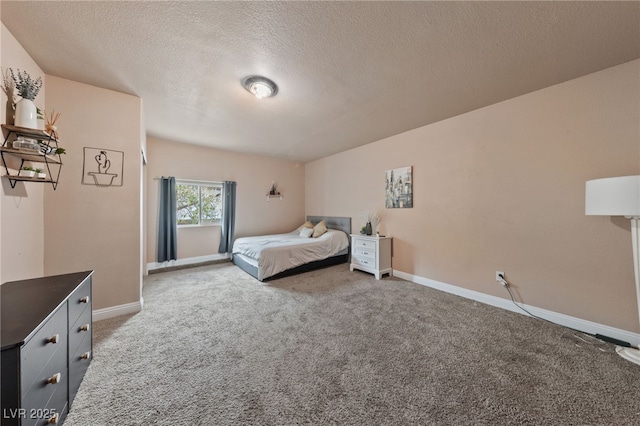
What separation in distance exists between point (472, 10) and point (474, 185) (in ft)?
6.51

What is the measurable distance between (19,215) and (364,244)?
12.6 ft

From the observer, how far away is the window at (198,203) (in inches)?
173

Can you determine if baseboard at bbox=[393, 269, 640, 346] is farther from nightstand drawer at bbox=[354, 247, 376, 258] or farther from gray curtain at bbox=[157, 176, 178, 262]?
gray curtain at bbox=[157, 176, 178, 262]

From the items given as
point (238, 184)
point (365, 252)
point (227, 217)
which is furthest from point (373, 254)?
point (238, 184)

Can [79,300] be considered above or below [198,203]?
below

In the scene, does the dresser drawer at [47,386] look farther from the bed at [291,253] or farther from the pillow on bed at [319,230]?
the pillow on bed at [319,230]

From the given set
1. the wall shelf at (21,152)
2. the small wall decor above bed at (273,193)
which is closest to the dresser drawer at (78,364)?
the wall shelf at (21,152)

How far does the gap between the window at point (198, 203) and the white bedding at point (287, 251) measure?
88 centimetres

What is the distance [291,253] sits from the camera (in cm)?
371

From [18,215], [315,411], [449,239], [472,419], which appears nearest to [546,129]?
[449,239]

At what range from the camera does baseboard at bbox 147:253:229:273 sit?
13.2 ft

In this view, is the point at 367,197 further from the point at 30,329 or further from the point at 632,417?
the point at 30,329

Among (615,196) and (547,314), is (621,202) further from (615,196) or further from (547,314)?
(547,314)

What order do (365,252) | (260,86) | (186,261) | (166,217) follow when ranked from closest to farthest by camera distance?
(260,86) < (365,252) < (166,217) < (186,261)
